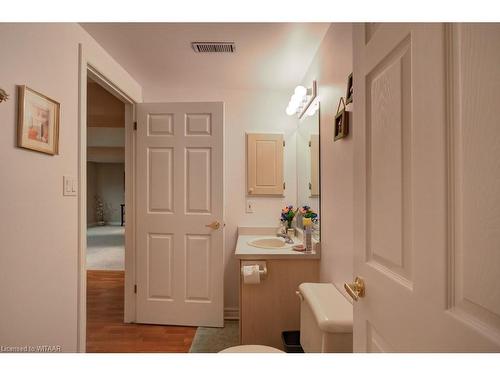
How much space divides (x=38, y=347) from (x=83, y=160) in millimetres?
995

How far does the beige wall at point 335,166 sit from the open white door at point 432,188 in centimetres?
64

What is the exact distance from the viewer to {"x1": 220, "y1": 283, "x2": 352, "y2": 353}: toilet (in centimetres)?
101

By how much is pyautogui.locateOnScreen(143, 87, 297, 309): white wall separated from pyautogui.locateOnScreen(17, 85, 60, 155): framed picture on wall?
1.40 metres

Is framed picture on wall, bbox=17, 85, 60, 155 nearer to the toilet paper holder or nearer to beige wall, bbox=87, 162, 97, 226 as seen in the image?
the toilet paper holder

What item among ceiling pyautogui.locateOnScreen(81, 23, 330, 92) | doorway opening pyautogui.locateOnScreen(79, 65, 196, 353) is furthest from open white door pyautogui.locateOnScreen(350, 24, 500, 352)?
doorway opening pyautogui.locateOnScreen(79, 65, 196, 353)

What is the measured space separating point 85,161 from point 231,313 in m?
1.84

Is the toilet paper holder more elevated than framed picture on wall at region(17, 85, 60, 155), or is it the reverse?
framed picture on wall at region(17, 85, 60, 155)

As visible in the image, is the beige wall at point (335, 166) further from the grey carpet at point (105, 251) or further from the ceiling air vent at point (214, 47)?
the grey carpet at point (105, 251)

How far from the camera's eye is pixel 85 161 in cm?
158

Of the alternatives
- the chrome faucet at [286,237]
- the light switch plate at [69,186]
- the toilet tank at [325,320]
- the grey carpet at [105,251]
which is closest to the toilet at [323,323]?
the toilet tank at [325,320]

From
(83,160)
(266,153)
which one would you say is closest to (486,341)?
(83,160)

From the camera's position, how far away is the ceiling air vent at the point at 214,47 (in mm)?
1765

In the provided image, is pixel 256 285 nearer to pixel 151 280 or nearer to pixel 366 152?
pixel 151 280
